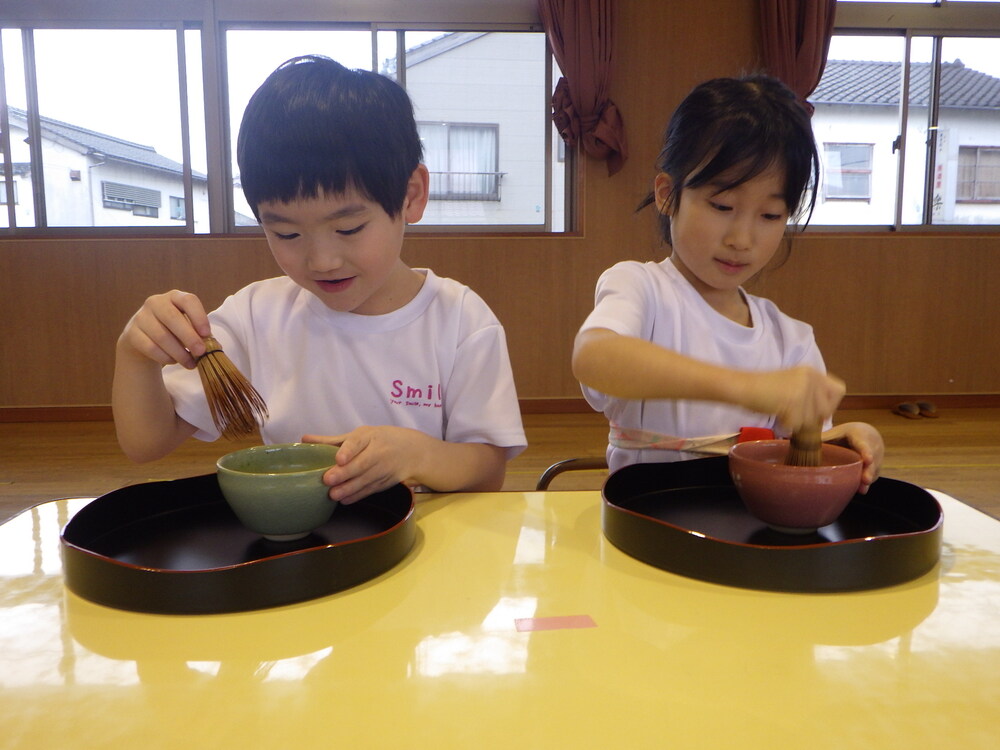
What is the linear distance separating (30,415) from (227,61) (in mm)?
1956

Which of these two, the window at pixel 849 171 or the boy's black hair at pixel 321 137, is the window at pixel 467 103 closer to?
the window at pixel 849 171

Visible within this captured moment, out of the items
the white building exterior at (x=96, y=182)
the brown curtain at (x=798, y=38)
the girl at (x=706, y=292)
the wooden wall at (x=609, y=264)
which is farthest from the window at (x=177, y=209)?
the girl at (x=706, y=292)

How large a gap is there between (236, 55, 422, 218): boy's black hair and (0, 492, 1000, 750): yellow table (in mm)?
400

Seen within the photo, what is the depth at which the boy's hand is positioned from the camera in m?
0.62

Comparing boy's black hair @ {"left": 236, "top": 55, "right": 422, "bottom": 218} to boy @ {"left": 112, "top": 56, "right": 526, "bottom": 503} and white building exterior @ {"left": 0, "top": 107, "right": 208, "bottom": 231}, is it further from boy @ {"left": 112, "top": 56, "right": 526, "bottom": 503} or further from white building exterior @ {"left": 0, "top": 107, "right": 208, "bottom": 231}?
white building exterior @ {"left": 0, "top": 107, "right": 208, "bottom": 231}

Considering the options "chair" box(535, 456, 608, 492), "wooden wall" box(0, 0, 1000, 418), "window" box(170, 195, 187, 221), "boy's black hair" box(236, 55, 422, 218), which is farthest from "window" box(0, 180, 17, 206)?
"chair" box(535, 456, 608, 492)

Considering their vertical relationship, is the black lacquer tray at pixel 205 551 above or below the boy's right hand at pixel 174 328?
below

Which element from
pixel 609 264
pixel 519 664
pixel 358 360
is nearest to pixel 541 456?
pixel 609 264

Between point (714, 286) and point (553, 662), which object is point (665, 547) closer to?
point (553, 662)

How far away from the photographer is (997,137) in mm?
4082

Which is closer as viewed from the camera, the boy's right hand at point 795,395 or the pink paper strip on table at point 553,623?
the pink paper strip on table at point 553,623

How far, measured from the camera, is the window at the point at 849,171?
407 cm

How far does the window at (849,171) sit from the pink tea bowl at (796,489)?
389cm

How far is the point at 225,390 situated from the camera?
67 cm
